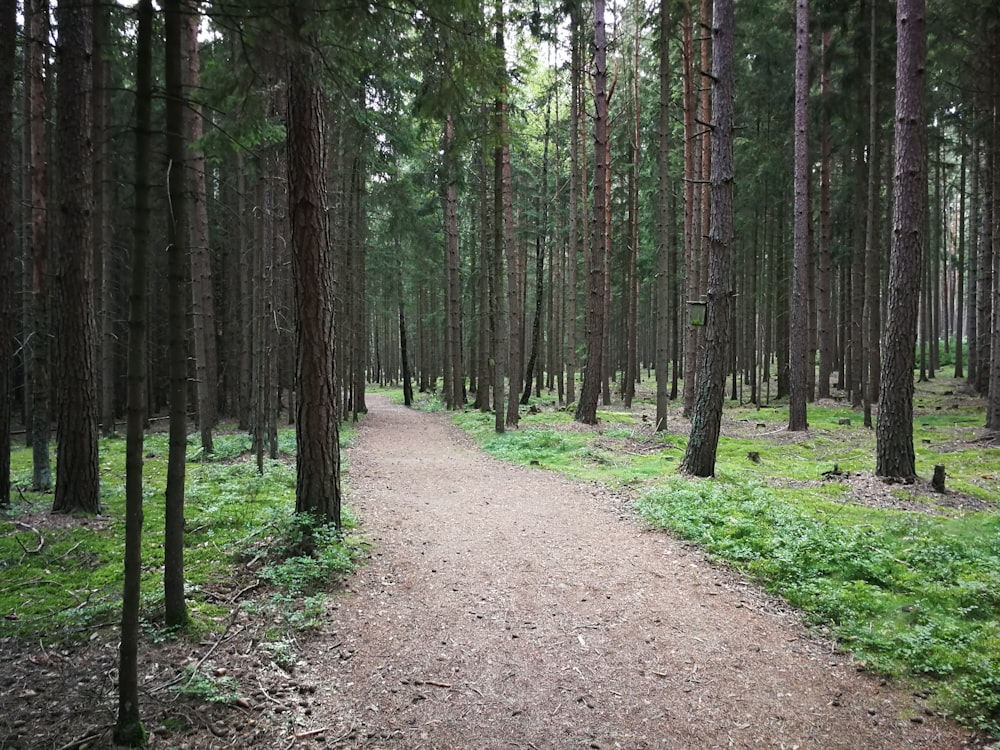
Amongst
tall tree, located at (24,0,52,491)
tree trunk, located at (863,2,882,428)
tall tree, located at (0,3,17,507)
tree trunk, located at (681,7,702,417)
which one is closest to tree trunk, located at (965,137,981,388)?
tree trunk, located at (863,2,882,428)

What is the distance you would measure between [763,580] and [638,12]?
Answer: 1851 cm

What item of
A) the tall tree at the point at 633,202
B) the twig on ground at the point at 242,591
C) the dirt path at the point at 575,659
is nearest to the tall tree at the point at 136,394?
the dirt path at the point at 575,659

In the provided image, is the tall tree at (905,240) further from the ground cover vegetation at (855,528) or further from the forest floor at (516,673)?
the forest floor at (516,673)

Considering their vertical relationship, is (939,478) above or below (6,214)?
below

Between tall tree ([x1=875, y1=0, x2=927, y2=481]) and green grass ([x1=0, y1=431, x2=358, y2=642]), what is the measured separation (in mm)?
8173

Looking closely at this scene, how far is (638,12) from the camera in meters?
18.0

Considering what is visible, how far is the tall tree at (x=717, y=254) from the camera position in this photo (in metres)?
9.06

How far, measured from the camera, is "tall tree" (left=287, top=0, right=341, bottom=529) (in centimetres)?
551

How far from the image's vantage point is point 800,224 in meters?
15.0

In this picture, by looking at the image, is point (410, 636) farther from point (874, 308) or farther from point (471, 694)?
point (874, 308)

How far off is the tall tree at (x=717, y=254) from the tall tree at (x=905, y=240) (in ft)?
7.89

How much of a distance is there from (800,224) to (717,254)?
754cm

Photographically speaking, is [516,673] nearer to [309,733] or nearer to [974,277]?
[309,733]

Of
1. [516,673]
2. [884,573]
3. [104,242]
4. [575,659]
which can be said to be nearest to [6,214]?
[104,242]
